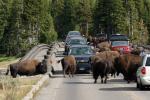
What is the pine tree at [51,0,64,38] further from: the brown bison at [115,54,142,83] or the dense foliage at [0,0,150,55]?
the brown bison at [115,54,142,83]

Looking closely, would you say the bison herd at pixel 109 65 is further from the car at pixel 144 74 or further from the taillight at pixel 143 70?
the taillight at pixel 143 70

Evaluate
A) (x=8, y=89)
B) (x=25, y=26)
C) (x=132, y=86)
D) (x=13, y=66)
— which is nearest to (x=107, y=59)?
(x=132, y=86)

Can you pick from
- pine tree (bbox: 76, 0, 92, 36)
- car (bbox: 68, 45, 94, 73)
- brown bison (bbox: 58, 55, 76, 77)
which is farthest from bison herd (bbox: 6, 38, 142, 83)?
pine tree (bbox: 76, 0, 92, 36)

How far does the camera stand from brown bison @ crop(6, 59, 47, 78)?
3759 cm

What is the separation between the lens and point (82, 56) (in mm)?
39406

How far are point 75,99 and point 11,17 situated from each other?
302ft

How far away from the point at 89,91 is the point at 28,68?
1168 centimetres

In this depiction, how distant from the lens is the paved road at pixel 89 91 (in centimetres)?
2381

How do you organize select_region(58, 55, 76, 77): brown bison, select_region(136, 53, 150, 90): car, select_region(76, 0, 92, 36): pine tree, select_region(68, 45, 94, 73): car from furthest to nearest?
select_region(76, 0, 92, 36): pine tree
select_region(68, 45, 94, 73): car
select_region(58, 55, 76, 77): brown bison
select_region(136, 53, 150, 90): car

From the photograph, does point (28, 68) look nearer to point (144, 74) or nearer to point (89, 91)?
point (89, 91)

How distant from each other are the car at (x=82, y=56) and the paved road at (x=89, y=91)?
4.93 metres

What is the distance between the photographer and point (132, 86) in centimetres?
2934

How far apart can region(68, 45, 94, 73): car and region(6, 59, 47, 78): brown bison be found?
2.42m

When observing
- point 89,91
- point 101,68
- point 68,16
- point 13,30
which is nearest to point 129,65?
point 101,68
